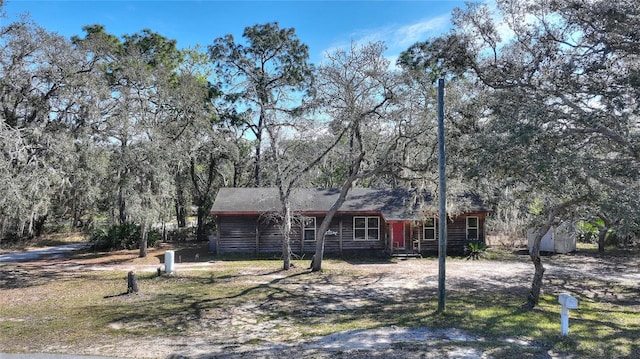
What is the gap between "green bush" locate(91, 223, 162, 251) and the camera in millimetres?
23141

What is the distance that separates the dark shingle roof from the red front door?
0.92 m

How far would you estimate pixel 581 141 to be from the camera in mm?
9516

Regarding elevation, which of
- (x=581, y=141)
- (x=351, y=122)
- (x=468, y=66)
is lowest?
(x=581, y=141)

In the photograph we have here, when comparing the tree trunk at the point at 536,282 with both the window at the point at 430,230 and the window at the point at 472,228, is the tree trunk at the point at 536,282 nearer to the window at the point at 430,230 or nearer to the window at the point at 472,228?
the window at the point at 430,230

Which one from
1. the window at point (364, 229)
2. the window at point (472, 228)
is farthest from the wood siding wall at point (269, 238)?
the window at point (472, 228)

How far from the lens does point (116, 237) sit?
2322 cm

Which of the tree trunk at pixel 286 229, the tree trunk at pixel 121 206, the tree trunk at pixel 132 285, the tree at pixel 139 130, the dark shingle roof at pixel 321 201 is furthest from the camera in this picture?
the dark shingle roof at pixel 321 201

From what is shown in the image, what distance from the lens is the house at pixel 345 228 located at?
22.0 m

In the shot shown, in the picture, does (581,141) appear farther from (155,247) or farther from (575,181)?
(155,247)

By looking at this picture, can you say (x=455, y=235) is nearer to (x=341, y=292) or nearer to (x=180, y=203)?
(x=341, y=292)

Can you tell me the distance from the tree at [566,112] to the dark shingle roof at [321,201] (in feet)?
33.7

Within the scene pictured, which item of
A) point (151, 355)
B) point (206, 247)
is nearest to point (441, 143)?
point (151, 355)

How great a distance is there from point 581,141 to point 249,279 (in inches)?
449

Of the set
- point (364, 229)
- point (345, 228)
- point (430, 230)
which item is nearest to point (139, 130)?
point (345, 228)
